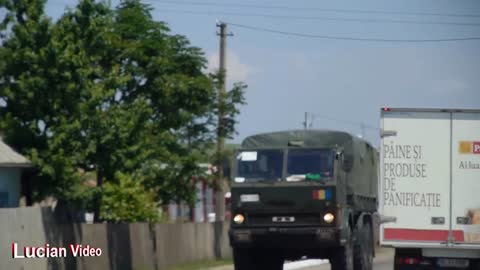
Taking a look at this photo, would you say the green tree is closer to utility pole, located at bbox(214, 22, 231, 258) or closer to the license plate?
utility pole, located at bbox(214, 22, 231, 258)

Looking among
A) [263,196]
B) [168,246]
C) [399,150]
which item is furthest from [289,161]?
[168,246]

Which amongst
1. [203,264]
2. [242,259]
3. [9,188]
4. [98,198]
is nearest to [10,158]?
[98,198]

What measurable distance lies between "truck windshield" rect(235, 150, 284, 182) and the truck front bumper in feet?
3.64

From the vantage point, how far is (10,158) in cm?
2752

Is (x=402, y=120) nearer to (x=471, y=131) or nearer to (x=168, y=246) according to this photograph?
(x=471, y=131)

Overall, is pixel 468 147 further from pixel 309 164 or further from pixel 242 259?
pixel 242 259

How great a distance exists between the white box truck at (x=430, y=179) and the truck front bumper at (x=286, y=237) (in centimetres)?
224

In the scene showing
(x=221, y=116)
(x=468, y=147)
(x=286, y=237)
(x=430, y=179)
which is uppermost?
(x=221, y=116)

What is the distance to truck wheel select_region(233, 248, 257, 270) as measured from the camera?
23312 mm

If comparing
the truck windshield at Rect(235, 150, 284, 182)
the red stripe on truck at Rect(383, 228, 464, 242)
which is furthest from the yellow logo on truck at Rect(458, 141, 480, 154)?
the truck windshield at Rect(235, 150, 284, 182)

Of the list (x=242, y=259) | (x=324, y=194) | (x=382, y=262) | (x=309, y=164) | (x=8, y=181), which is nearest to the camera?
(x=324, y=194)

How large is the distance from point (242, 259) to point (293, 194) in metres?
2.31

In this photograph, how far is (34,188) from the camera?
28359 mm

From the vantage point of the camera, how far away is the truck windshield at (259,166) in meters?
22.4
